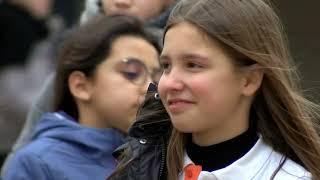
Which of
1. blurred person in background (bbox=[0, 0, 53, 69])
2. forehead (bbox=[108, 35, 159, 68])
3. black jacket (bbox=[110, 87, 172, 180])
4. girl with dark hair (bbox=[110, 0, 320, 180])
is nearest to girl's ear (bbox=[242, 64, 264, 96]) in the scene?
girl with dark hair (bbox=[110, 0, 320, 180])

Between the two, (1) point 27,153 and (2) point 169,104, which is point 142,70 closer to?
(1) point 27,153

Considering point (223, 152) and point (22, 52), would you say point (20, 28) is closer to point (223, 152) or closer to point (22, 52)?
point (22, 52)

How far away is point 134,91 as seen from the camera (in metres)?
3.78

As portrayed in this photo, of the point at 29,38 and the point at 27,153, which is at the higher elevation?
the point at 27,153

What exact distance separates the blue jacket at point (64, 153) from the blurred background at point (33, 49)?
2.67 meters

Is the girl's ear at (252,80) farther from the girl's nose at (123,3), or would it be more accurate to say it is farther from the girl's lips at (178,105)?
the girl's nose at (123,3)

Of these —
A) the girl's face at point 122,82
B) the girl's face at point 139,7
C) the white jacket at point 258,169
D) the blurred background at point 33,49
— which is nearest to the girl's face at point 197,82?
the white jacket at point 258,169

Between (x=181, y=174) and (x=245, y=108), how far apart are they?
27cm

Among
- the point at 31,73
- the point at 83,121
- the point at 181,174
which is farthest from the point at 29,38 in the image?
the point at 181,174

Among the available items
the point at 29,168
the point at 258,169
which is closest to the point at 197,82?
the point at 258,169

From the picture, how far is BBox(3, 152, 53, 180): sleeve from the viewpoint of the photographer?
3.51m

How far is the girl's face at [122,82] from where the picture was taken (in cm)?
377

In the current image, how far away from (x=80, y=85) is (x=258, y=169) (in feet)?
4.72

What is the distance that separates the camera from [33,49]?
25.1ft
